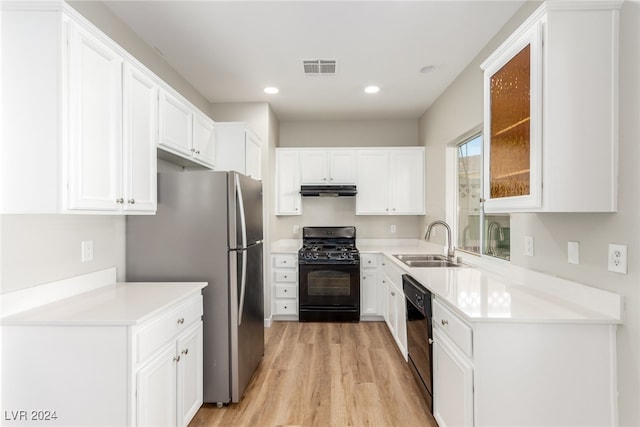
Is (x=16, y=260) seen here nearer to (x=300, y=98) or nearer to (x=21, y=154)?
(x=21, y=154)

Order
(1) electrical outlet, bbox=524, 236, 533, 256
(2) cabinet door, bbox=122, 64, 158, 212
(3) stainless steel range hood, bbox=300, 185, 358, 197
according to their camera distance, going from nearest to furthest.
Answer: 1. (2) cabinet door, bbox=122, 64, 158, 212
2. (1) electrical outlet, bbox=524, 236, 533, 256
3. (3) stainless steel range hood, bbox=300, 185, 358, 197

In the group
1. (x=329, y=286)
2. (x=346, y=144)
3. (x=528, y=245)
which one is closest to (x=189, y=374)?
(x=329, y=286)

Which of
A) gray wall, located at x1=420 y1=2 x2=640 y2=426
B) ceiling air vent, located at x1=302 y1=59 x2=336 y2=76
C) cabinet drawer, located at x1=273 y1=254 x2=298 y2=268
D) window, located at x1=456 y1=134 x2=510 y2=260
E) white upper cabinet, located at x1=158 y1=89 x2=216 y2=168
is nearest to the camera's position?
gray wall, located at x1=420 y1=2 x2=640 y2=426

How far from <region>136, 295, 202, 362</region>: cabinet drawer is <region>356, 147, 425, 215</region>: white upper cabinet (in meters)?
2.75

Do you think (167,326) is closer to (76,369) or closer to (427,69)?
(76,369)

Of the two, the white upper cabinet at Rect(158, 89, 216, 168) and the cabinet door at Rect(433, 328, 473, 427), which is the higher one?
the white upper cabinet at Rect(158, 89, 216, 168)

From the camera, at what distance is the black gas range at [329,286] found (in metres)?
3.83

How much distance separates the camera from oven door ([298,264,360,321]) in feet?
12.6

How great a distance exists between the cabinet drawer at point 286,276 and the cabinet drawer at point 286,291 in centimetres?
8

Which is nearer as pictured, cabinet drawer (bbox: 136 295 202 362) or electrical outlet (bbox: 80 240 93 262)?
cabinet drawer (bbox: 136 295 202 362)

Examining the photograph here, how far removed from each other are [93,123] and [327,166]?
9.91 feet

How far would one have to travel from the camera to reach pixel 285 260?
3939 mm

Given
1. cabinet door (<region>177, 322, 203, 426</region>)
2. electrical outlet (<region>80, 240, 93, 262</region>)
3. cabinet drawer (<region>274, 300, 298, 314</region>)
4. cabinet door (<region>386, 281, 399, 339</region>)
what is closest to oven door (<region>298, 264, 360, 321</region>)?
cabinet drawer (<region>274, 300, 298, 314</region>)

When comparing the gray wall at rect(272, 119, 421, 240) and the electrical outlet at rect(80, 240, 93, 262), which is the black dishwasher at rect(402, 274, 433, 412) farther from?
the electrical outlet at rect(80, 240, 93, 262)
